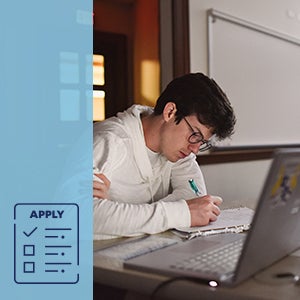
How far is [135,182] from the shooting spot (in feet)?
3.51

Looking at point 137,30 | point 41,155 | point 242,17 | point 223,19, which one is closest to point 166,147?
point 41,155

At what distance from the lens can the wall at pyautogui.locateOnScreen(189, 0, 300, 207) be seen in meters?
1.96

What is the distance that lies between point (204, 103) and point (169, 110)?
83 millimetres

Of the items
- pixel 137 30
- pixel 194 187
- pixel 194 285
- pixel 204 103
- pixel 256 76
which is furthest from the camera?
pixel 137 30

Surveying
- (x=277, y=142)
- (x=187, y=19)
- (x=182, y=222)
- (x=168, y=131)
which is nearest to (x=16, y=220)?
(x=182, y=222)

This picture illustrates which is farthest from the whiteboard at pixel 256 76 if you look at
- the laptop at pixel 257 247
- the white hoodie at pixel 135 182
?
the laptop at pixel 257 247

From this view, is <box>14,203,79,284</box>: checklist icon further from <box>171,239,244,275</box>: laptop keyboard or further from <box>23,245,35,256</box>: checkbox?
<box>171,239,244,275</box>: laptop keyboard

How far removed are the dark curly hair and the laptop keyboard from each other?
→ 345mm

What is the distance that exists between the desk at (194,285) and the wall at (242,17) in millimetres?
1144

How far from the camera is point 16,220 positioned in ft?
2.14

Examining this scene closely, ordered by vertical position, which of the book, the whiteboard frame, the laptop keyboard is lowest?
the book

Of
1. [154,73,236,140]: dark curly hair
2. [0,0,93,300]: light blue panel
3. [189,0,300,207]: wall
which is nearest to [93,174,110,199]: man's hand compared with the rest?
[0,0,93,300]: light blue panel

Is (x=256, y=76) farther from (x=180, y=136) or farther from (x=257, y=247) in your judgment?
(x=257, y=247)

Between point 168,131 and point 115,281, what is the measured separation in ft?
1.53
